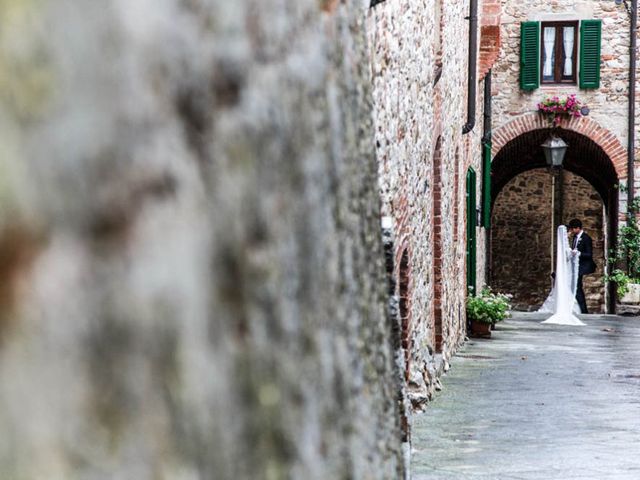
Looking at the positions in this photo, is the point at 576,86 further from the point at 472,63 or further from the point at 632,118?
the point at 472,63

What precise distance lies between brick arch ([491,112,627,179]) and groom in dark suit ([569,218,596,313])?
1.39 meters

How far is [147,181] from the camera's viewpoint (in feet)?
2.60

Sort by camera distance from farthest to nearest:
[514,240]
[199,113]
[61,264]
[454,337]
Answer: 1. [514,240]
2. [454,337]
3. [199,113]
4. [61,264]

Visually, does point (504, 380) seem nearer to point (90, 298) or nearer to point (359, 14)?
point (359, 14)

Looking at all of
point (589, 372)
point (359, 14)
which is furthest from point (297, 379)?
point (589, 372)

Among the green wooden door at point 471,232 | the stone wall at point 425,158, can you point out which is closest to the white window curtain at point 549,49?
the green wooden door at point 471,232

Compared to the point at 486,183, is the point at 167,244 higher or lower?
lower

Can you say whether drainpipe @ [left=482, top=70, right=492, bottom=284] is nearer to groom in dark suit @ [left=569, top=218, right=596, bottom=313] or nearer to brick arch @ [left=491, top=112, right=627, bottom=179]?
brick arch @ [left=491, top=112, right=627, bottom=179]

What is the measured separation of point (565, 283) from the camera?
17.2 metres

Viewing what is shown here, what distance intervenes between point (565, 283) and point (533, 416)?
962 cm

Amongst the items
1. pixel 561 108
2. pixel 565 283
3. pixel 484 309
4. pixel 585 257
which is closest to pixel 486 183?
pixel 565 283

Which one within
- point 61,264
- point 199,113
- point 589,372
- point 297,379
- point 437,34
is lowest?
point 589,372

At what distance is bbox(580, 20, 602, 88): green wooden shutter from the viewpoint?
18641mm

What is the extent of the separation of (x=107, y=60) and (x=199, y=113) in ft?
0.50
